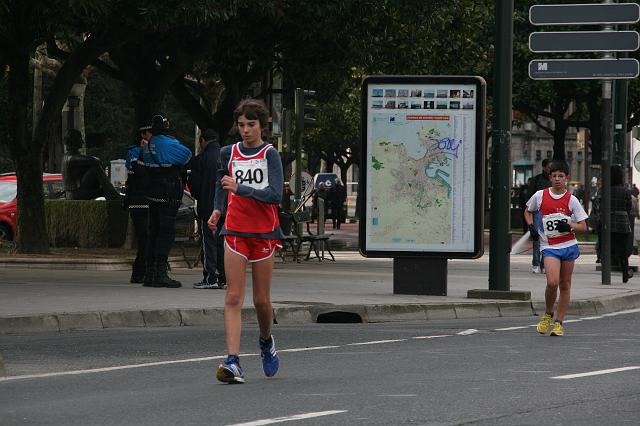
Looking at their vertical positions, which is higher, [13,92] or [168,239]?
[13,92]

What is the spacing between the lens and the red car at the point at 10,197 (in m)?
34.2

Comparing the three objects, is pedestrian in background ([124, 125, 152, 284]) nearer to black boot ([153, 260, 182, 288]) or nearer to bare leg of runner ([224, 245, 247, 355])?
black boot ([153, 260, 182, 288])

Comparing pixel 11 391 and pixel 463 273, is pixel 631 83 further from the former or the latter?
pixel 11 391

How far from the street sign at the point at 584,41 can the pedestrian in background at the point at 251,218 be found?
36.1ft

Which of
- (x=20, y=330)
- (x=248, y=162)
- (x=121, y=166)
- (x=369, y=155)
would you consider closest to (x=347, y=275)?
(x=369, y=155)

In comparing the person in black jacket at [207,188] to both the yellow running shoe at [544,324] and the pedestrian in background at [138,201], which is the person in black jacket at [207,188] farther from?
the yellow running shoe at [544,324]

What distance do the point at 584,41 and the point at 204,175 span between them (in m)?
5.82

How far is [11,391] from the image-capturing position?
9953 mm

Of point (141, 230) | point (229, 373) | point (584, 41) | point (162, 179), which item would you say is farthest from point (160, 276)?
point (229, 373)

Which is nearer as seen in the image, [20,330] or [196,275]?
[20,330]

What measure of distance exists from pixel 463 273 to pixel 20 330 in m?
12.5

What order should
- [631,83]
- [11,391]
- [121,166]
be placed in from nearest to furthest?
1. [11,391]
2. [121,166]
3. [631,83]

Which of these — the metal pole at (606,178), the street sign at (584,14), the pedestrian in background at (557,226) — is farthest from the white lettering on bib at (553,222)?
the metal pole at (606,178)

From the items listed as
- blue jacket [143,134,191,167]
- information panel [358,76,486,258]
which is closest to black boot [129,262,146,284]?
blue jacket [143,134,191,167]
